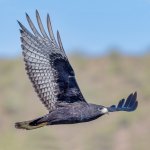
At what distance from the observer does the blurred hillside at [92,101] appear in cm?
2872

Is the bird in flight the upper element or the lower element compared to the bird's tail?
upper

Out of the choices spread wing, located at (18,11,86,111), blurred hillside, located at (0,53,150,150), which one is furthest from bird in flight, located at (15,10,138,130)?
blurred hillside, located at (0,53,150,150)

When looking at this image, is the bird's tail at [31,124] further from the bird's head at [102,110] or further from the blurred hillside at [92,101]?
the blurred hillside at [92,101]

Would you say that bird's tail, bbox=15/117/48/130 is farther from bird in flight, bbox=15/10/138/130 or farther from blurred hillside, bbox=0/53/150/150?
blurred hillside, bbox=0/53/150/150

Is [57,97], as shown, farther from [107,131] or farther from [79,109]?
[107,131]

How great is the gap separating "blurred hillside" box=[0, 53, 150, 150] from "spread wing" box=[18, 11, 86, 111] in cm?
1150

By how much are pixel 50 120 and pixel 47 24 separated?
145 centimetres

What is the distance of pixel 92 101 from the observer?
3142 cm

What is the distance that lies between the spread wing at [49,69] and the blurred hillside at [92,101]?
1150cm

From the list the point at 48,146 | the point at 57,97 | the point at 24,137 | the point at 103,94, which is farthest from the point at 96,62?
the point at 57,97

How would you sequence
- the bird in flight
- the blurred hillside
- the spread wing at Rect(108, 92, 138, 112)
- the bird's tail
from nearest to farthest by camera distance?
the bird's tail < the bird in flight < the spread wing at Rect(108, 92, 138, 112) < the blurred hillside

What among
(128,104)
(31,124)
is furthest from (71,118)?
(128,104)

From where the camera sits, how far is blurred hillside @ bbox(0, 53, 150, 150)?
28719 mm

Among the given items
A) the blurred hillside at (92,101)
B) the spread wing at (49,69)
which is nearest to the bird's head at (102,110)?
the spread wing at (49,69)
